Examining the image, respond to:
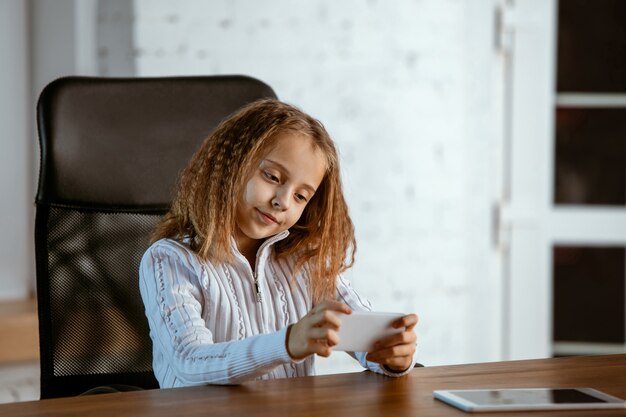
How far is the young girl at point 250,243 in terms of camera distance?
1.45m

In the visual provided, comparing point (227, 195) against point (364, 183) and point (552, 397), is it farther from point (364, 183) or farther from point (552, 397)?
point (364, 183)

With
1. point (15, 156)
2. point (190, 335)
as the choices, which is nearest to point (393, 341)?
point (190, 335)

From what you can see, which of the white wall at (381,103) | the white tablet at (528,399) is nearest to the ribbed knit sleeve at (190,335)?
the white tablet at (528,399)

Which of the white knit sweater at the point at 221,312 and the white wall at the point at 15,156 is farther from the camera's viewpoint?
the white wall at the point at 15,156

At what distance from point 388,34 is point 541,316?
3.56 ft

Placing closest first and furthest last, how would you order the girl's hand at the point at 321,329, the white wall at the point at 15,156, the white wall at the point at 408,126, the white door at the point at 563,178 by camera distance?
the girl's hand at the point at 321,329 < the white wall at the point at 15,156 < the white wall at the point at 408,126 < the white door at the point at 563,178

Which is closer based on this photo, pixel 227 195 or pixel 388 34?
pixel 227 195

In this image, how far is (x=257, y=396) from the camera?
117cm

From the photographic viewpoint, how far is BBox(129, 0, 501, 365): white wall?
9.86ft

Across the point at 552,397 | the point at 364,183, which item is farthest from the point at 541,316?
the point at 552,397

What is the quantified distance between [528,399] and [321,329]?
0.87 ft

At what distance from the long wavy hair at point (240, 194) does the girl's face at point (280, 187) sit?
15mm

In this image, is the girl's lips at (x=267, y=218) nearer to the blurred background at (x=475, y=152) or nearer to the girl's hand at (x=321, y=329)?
the girl's hand at (x=321, y=329)

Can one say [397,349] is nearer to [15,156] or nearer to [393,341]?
[393,341]
